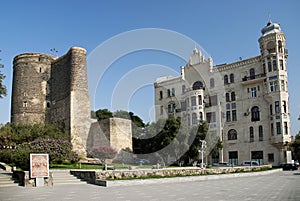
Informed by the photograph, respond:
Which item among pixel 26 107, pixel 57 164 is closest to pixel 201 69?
pixel 26 107

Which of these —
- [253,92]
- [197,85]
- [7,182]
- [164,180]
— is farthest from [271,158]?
[7,182]

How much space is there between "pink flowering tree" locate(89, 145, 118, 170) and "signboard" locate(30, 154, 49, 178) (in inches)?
762

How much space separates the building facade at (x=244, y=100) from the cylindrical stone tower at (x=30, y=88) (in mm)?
19438

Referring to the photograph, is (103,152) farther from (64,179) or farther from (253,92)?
(253,92)

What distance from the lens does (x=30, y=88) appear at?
1752 inches

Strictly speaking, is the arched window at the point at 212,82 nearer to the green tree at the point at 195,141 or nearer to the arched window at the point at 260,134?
the arched window at the point at 260,134

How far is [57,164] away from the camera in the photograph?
25.6 m

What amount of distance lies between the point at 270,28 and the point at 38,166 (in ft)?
119

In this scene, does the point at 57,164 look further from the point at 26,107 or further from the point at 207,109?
the point at 207,109

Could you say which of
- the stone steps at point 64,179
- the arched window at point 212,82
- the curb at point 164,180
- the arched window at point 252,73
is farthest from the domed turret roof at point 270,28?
the stone steps at point 64,179

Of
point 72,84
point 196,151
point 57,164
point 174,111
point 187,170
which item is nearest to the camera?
point 187,170

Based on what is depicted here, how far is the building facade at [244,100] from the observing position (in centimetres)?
4047

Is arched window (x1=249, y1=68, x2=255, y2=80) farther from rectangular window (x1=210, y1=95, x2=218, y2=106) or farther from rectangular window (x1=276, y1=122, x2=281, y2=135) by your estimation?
rectangular window (x1=276, y1=122, x2=281, y2=135)

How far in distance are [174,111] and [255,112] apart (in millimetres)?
12739
